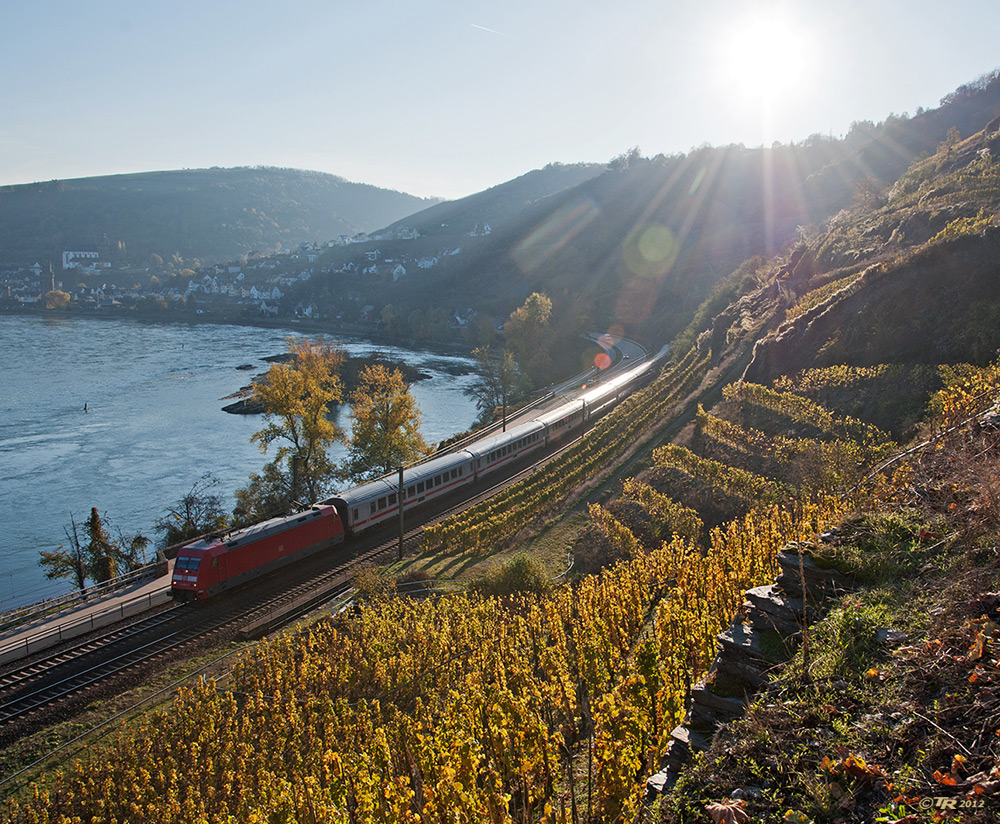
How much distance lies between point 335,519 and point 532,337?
51.0 metres

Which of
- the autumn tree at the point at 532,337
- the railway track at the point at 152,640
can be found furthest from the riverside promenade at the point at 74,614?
the autumn tree at the point at 532,337

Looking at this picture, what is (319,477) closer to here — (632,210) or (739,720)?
(739,720)

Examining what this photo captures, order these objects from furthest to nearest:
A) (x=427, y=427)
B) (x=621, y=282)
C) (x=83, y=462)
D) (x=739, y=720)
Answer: (x=621, y=282), (x=427, y=427), (x=83, y=462), (x=739, y=720)

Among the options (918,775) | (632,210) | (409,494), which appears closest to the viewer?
(918,775)

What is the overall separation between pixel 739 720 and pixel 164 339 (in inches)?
4617

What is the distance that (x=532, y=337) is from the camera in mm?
70812

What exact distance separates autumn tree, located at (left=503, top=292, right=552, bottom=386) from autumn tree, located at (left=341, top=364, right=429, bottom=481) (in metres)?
30.7

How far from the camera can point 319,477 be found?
117 feet

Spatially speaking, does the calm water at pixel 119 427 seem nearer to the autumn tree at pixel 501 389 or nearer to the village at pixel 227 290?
the autumn tree at pixel 501 389

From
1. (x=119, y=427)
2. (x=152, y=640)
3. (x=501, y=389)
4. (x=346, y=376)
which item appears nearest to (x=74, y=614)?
(x=152, y=640)

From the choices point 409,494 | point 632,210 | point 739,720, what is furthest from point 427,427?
point 632,210

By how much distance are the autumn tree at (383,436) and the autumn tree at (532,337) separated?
30723 millimetres

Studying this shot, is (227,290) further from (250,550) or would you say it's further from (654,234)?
(250,550)

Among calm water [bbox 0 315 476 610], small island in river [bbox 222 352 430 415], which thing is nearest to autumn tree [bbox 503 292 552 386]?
calm water [bbox 0 315 476 610]
